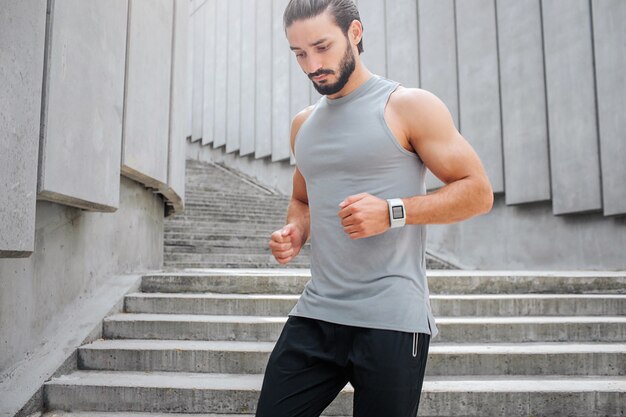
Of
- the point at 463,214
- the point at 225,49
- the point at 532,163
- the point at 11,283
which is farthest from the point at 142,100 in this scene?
the point at 225,49

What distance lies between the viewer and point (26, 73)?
88.9 inches

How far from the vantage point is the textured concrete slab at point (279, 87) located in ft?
40.4

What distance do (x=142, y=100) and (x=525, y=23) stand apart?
197 inches

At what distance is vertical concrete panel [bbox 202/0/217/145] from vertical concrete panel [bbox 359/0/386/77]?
6790 mm

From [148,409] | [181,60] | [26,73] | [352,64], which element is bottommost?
[148,409]

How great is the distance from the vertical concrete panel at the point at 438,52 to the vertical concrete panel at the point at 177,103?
149 inches

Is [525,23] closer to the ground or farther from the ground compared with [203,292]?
farther from the ground

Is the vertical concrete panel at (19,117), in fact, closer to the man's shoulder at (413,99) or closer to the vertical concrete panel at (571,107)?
the man's shoulder at (413,99)

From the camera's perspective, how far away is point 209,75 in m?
15.6

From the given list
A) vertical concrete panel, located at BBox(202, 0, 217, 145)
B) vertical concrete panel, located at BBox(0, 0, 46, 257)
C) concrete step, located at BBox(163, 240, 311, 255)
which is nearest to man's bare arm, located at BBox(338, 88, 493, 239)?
vertical concrete panel, located at BBox(0, 0, 46, 257)

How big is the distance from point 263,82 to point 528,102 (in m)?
7.46

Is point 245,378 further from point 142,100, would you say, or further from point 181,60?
point 181,60

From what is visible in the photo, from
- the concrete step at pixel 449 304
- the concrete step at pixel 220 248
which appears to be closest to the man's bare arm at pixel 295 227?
the concrete step at pixel 449 304

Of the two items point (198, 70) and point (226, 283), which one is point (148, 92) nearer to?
point (226, 283)
